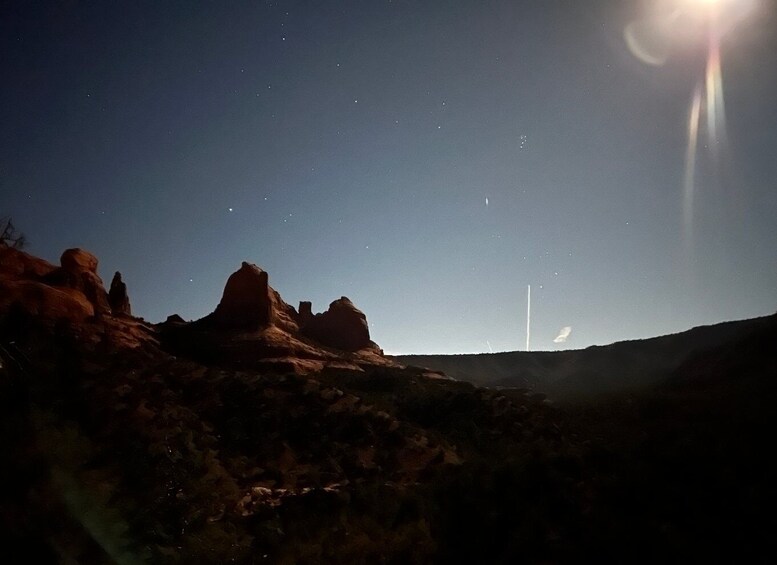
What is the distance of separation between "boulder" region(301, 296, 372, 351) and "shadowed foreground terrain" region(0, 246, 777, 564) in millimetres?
29643

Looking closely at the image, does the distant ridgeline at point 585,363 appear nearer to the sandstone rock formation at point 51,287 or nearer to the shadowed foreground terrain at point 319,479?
the sandstone rock formation at point 51,287

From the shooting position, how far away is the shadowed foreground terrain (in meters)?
7.04

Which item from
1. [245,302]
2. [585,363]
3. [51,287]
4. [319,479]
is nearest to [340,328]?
[245,302]

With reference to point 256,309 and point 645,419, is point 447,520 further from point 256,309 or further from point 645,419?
point 256,309

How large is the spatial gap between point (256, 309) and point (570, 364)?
89062 mm

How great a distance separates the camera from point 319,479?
13.9 meters

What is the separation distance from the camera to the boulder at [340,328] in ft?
171

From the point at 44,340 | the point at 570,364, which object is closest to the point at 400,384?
the point at 44,340

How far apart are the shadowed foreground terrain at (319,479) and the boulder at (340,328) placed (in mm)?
29643

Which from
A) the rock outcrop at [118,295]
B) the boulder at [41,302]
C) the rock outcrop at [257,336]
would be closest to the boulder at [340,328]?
the rock outcrop at [257,336]

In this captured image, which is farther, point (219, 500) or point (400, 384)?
point (400, 384)

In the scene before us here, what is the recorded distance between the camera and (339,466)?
15336mm

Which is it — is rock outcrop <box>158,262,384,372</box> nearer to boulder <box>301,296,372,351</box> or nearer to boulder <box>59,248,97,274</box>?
boulder <box>301,296,372,351</box>

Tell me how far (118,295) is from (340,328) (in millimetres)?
26397
